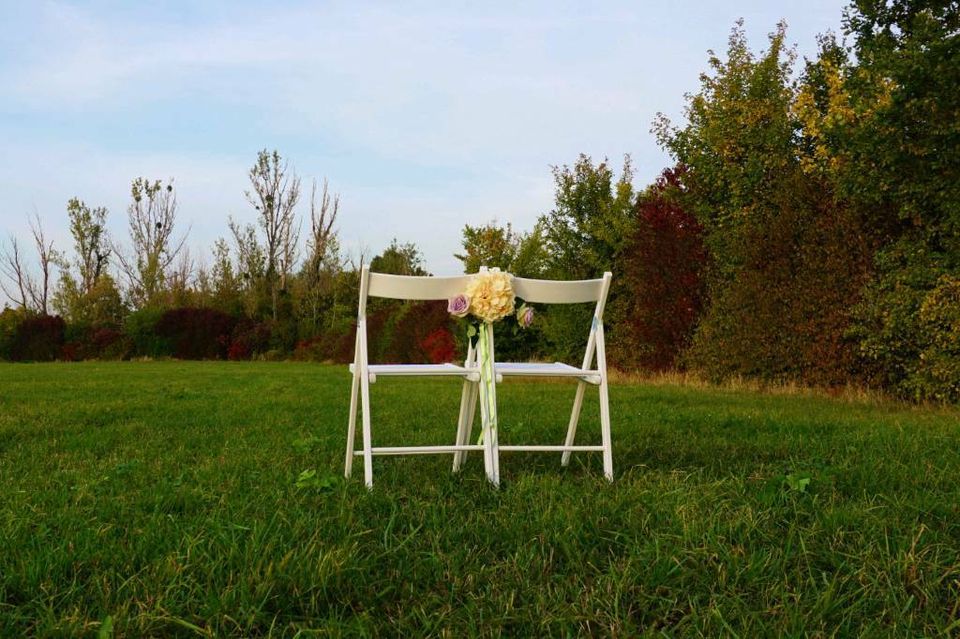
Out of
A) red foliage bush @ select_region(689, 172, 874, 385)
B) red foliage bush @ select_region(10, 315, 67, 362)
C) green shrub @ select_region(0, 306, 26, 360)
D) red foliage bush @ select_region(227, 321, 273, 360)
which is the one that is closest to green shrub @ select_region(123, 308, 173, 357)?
red foliage bush @ select_region(227, 321, 273, 360)

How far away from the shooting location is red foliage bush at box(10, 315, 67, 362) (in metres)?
29.4

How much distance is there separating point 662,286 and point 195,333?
21.6 m

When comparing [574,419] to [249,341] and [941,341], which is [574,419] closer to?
[941,341]

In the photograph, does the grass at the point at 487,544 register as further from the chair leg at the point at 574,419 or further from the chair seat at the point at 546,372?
the chair seat at the point at 546,372

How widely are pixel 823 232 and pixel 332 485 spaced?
8.99 m

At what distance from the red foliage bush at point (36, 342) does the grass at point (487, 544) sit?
1122 inches

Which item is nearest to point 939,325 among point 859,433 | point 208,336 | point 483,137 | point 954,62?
point 954,62

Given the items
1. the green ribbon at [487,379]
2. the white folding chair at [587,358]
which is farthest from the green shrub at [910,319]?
the green ribbon at [487,379]

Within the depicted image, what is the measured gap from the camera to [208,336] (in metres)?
29.3

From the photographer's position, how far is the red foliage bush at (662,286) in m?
13.5

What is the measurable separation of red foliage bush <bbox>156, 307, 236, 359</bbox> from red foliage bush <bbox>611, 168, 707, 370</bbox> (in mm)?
19559

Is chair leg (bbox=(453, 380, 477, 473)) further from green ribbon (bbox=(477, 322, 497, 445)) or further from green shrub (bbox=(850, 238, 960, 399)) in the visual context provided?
green shrub (bbox=(850, 238, 960, 399))

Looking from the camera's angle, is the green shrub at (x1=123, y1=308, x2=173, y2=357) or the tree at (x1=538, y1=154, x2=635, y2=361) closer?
the tree at (x1=538, y1=154, x2=635, y2=361)

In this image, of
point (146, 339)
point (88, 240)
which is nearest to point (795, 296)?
point (146, 339)
